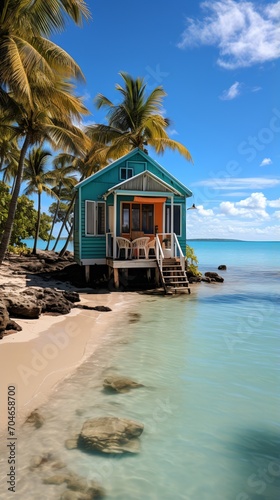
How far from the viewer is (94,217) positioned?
17.5 meters

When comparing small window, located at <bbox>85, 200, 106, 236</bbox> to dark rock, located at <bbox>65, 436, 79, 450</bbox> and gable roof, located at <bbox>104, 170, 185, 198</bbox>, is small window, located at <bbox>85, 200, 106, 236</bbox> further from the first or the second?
Result: dark rock, located at <bbox>65, 436, 79, 450</bbox>

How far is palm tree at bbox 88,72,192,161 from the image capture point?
20.5 m

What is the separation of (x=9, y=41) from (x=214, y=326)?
427 inches

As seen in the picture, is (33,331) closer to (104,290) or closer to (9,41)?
(104,290)

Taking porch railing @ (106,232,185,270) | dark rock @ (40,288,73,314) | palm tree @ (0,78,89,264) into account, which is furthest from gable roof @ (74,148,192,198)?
dark rock @ (40,288,73,314)

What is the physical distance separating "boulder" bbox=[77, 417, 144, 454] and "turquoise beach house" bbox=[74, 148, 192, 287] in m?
11.5

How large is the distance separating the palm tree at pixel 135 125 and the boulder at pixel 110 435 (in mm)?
17648

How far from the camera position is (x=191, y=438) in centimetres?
452

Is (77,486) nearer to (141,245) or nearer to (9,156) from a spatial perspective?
(141,245)

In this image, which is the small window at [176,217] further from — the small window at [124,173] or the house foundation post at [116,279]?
the house foundation post at [116,279]

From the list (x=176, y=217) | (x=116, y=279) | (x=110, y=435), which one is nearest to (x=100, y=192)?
(x=176, y=217)

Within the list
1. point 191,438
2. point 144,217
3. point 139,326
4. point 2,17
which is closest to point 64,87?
point 2,17

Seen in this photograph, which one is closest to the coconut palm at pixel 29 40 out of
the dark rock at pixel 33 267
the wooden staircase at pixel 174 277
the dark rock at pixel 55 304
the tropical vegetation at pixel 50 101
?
the tropical vegetation at pixel 50 101

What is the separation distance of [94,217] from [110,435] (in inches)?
547
